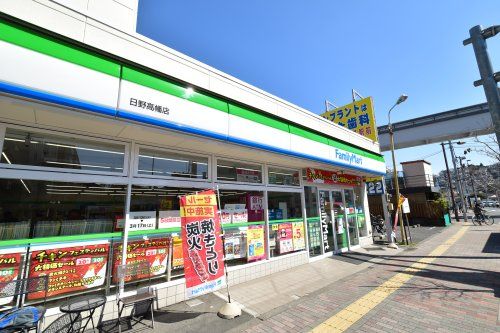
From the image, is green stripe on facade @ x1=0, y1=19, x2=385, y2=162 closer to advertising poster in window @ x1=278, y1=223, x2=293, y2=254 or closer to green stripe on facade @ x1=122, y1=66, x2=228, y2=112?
green stripe on facade @ x1=122, y1=66, x2=228, y2=112

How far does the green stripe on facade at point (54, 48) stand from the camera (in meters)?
3.43

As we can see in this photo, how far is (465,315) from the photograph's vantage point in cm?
466

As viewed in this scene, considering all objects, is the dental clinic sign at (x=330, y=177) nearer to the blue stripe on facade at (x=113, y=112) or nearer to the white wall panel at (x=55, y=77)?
the blue stripe on facade at (x=113, y=112)

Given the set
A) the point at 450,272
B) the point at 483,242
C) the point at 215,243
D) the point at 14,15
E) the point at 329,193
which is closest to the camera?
the point at 14,15

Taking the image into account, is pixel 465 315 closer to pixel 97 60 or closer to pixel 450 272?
pixel 450 272

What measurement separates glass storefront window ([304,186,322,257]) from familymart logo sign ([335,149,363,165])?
5.15 feet

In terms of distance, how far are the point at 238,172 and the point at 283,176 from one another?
6.82 feet

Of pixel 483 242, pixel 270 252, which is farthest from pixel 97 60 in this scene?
pixel 483 242

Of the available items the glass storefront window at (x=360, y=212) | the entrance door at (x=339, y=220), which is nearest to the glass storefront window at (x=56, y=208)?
the entrance door at (x=339, y=220)

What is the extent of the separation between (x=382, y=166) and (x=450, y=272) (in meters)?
6.13

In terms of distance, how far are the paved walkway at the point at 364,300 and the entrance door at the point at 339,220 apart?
1820mm

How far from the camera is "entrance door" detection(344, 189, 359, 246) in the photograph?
11.4 metres

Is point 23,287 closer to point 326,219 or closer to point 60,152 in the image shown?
point 60,152

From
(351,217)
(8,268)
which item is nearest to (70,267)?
(8,268)
